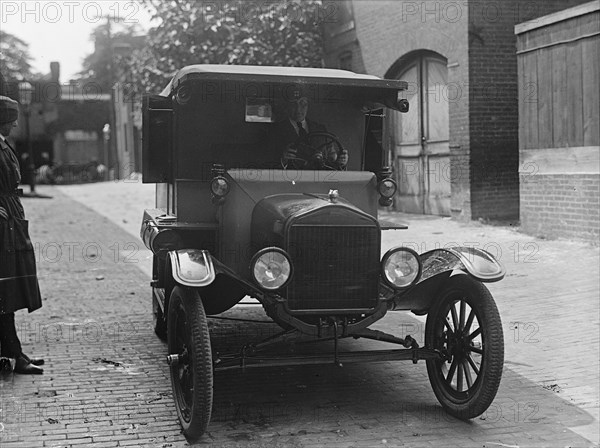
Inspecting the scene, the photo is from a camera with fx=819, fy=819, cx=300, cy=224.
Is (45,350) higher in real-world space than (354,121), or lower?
lower

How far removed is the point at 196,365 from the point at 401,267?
1365 mm

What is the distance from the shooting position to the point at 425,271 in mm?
5188

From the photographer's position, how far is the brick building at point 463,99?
13.8 meters

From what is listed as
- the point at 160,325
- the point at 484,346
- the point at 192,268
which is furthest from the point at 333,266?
the point at 160,325

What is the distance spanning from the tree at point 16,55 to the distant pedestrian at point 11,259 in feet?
148

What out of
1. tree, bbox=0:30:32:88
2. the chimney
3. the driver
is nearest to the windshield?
the driver

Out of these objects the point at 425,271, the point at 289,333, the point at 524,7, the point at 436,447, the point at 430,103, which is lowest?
the point at 436,447

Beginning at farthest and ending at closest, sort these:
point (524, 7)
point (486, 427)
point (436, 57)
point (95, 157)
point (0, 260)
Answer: point (95, 157) → point (436, 57) → point (524, 7) → point (0, 260) → point (486, 427)

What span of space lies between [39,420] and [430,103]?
38.8ft

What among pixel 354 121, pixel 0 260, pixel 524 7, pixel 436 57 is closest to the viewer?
pixel 0 260

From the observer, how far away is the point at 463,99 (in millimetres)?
13953

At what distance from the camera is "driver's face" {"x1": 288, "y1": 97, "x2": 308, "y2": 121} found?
5.93m

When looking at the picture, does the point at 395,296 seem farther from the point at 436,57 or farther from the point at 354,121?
the point at 436,57

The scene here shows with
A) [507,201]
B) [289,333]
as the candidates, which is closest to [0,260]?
[289,333]
